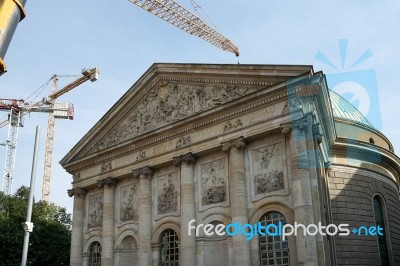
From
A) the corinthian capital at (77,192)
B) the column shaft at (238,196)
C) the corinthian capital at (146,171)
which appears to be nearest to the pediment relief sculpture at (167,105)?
the corinthian capital at (146,171)

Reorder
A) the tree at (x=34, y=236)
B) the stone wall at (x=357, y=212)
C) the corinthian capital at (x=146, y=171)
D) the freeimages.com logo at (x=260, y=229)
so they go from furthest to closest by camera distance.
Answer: the tree at (x=34, y=236)
the corinthian capital at (x=146, y=171)
the stone wall at (x=357, y=212)
the freeimages.com logo at (x=260, y=229)

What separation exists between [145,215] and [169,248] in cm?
242

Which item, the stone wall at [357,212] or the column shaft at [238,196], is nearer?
the column shaft at [238,196]

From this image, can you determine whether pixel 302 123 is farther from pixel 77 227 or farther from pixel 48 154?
pixel 48 154

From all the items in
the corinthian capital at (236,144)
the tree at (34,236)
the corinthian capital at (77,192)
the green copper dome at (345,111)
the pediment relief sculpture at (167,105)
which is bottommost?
the tree at (34,236)

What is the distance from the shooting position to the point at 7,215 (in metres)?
35.2

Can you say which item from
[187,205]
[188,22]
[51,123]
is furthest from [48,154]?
[187,205]

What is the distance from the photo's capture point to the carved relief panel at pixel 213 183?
22844mm

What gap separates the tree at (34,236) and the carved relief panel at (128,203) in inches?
464

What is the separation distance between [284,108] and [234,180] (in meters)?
4.29

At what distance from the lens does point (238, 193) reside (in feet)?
71.2

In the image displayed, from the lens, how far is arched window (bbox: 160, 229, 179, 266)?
24.3 meters

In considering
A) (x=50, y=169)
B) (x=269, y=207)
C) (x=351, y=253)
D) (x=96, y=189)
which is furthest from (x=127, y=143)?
(x=50, y=169)

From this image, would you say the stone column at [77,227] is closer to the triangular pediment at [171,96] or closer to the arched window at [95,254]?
the arched window at [95,254]
